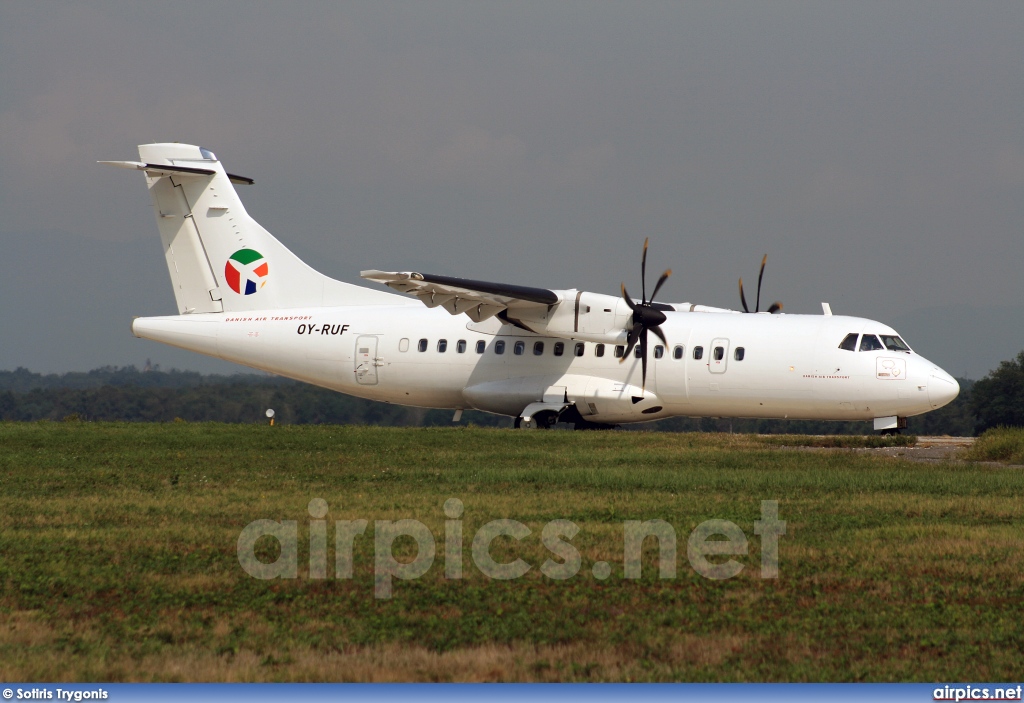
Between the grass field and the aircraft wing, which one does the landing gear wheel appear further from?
the grass field

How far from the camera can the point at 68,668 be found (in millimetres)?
6832

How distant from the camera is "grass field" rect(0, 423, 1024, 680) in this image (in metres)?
7.05

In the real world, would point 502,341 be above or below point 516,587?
above

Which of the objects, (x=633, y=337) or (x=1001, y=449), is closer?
(x=1001, y=449)

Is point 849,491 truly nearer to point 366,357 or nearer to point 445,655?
point 445,655

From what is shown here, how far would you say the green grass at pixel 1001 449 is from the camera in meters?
20.8

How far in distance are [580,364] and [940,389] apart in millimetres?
8300

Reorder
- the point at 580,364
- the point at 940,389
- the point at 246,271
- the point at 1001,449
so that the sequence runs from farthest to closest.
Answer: the point at 246,271 < the point at 580,364 < the point at 940,389 < the point at 1001,449

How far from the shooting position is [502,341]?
2923cm

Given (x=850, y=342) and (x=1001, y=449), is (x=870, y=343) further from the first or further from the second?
(x=1001, y=449)

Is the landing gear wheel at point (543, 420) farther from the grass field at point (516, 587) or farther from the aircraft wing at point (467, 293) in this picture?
the grass field at point (516, 587)

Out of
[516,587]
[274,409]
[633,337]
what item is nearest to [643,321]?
[633,337]

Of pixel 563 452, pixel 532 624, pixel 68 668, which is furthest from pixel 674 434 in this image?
pixel 68 668

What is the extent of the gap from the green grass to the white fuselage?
4.04 metres
